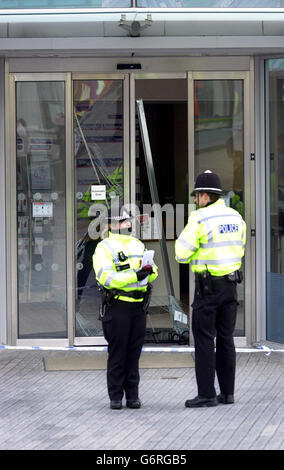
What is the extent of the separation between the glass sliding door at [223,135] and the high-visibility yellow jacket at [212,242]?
285 cm

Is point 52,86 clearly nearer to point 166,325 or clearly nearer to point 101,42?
point 101,42

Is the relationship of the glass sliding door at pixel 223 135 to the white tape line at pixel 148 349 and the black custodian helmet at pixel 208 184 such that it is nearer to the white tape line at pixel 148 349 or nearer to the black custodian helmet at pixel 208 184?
the white tape line at pixel 148 349

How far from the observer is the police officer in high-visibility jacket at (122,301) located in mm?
7875

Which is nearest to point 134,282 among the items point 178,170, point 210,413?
point 210,413

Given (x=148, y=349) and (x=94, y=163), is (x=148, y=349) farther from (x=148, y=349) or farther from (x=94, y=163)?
(x=94, y=163)

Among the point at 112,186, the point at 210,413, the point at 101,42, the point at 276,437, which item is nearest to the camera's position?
the point at 276,437

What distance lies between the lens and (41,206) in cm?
1080

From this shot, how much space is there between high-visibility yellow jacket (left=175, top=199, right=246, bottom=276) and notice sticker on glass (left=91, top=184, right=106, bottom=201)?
2961mm

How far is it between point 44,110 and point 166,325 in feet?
9.41

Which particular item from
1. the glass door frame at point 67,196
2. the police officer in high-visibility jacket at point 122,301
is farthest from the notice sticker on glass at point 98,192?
the police officer in high-visibility jacket at point 122,301

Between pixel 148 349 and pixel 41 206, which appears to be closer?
pixel 148 349

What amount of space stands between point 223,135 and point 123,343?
144 inches

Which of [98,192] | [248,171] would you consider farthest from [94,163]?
[248,171]

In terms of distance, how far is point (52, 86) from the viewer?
35.2 ft
